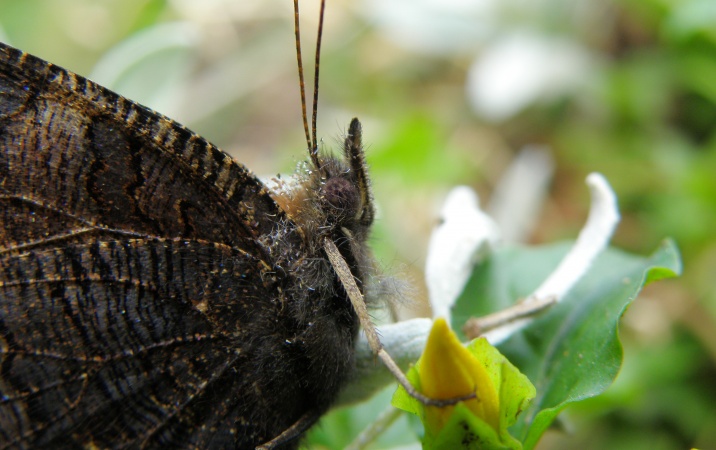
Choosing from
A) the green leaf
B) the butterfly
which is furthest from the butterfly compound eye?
the green leaf

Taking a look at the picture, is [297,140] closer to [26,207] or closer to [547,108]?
[547,108]

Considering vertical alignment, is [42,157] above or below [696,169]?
above

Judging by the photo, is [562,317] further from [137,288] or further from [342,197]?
[137,288]

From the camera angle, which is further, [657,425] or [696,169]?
[696,169]

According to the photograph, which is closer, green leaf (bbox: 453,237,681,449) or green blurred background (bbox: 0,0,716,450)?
green leaf (bbox: 453,237,681,449)

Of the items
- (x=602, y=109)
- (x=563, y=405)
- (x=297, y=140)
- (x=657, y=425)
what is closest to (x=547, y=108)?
(x=602, y=109)

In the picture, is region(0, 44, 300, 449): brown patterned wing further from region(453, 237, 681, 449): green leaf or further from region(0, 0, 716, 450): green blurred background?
region(453, 237, 681, 449): green leaf
